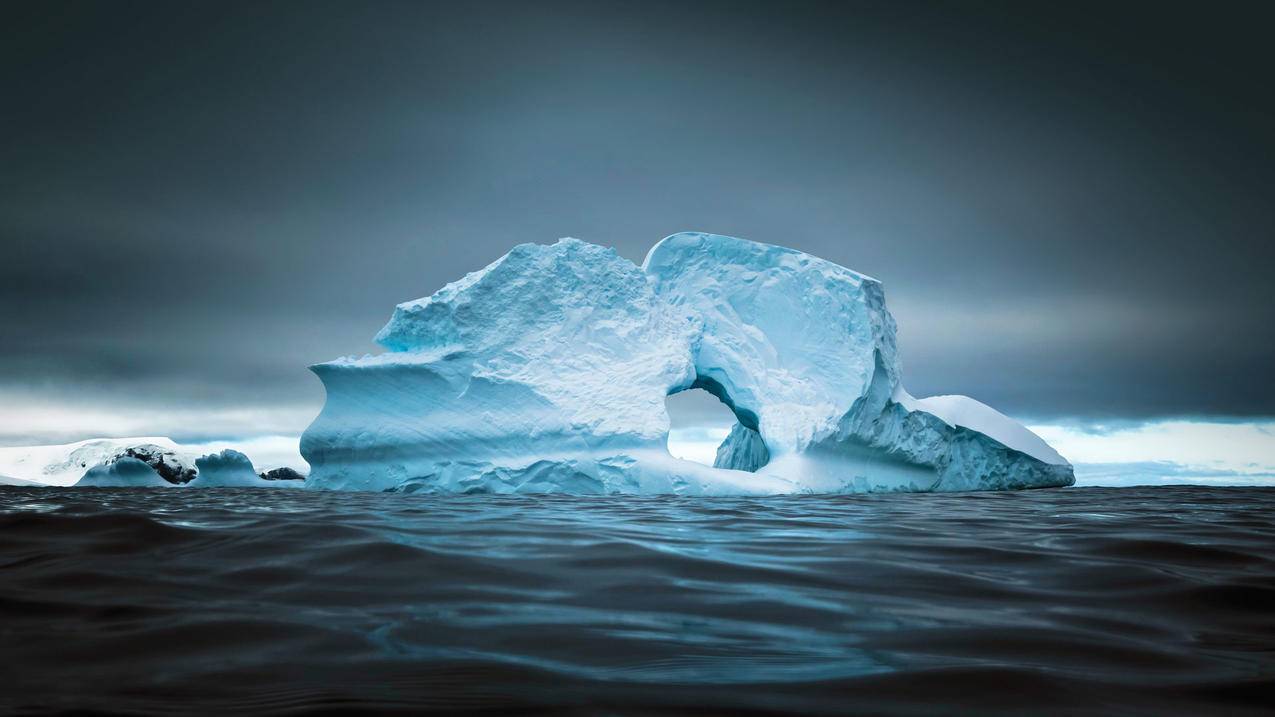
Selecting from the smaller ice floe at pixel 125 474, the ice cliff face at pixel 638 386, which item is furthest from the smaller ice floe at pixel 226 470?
the ice cliff face at pixel 638 386

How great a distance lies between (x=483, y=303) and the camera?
15.0m

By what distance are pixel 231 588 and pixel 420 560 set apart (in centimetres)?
74

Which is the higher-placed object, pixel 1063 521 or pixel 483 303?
pixel 483 303

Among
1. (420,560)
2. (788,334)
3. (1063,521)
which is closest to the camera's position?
(420,560)

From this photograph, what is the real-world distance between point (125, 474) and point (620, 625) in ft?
70.1

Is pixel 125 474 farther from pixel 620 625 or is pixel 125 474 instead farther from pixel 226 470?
pixel 620 625

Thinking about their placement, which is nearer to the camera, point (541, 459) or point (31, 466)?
point (541, 459)

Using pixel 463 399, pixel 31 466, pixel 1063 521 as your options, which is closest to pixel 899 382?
pixel 463 399

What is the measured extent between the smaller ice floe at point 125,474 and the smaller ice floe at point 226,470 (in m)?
2.62

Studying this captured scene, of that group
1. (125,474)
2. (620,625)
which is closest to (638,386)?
(620,625)

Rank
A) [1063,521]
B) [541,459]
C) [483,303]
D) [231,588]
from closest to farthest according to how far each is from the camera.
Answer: [231,588] → [1063,521] → [541,459] → [483,303]

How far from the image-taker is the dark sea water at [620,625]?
1337mm

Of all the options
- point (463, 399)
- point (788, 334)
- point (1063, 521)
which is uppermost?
point (788, 334)

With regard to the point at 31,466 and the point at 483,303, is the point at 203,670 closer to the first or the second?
the point at 483,303
